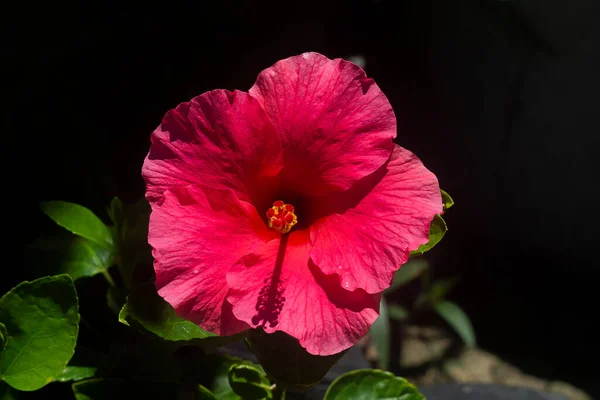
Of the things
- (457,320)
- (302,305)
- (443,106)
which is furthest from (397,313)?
(302,305)

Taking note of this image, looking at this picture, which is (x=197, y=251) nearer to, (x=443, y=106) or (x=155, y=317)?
(x=155, y=317)

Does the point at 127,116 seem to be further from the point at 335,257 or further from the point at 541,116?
the point at 541,116

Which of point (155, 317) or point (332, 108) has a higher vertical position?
point (332, 108)

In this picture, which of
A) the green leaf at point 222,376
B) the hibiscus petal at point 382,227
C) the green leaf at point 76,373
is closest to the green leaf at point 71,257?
the green leaf at point 76,373

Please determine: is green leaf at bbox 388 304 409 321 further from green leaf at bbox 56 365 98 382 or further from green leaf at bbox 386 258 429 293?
green leaf at bbox 56 365 98 382

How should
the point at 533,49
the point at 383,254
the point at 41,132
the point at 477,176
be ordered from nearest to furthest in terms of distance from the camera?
the point at 383,254 → the point at 41,132 → the point at 533,49 → the point at 477,176

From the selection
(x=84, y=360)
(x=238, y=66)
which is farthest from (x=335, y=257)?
(x=238, y=66)
